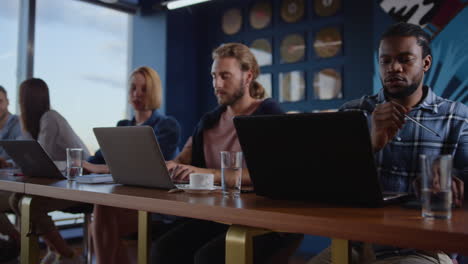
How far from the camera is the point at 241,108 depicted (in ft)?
7.12

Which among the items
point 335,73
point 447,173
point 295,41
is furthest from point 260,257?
point 295,41

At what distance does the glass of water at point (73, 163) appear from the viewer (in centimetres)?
172

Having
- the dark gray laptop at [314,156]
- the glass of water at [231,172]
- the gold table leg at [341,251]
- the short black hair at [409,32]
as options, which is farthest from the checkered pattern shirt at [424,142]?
the gold table leg at [341,251]

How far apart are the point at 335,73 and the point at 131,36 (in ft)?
7.27

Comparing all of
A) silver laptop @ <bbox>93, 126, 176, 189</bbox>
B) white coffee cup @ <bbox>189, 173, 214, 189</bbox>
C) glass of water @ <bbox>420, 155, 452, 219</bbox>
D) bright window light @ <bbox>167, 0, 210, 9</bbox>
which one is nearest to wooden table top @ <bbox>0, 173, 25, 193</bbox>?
silver laptop @ <bbox>93, 126, 176, 189</bbox>

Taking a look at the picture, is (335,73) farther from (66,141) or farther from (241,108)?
(66,141)

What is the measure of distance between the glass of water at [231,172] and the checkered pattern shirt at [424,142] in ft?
1.95

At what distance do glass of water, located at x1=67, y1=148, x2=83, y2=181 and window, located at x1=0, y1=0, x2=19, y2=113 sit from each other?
2431 millimetres

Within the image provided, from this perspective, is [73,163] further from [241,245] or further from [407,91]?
[407,91]

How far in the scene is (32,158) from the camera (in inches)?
72.7

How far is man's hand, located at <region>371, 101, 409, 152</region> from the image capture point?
3.93 feet

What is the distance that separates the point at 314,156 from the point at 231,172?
11.8 inches

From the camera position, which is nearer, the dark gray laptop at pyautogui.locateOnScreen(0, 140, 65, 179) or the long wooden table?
the long wooden table

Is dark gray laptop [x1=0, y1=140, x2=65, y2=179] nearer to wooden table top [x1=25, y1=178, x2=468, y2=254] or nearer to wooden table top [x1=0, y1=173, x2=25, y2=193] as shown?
wooden table top [x1=0, y1=173, x2=25, y2=193]
